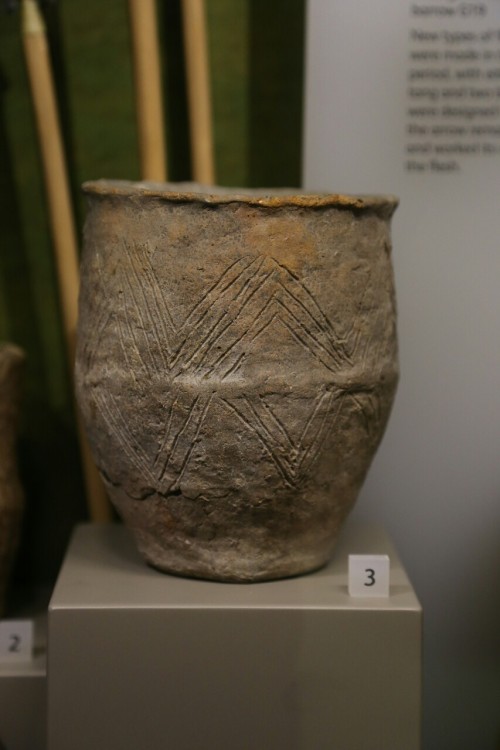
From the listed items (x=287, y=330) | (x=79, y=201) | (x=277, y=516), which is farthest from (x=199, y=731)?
(x=79, y=201)

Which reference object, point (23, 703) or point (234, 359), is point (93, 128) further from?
point (23, 703)

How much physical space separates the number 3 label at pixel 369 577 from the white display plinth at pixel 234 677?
5 centimetres

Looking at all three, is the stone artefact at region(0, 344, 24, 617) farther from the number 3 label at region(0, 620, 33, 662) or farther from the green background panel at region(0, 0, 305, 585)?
the green background panel at region(0, 0, 305, 585)

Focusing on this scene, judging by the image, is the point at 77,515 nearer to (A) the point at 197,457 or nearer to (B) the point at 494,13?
(A) the point at 197,457

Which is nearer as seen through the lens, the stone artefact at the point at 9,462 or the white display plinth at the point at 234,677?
the white display plinth at the point at 234,677

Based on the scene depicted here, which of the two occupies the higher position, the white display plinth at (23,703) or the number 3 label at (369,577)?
A: the number 3 label at (369,577)

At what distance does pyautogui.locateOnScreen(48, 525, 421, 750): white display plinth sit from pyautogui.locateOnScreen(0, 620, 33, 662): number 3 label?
0.77ft

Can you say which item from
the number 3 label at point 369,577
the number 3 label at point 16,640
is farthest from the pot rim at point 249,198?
the number 3 label at point 16,640

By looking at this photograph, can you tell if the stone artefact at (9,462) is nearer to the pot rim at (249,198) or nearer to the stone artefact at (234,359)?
the stone artefact at (234,359)

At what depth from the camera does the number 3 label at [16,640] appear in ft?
5.79

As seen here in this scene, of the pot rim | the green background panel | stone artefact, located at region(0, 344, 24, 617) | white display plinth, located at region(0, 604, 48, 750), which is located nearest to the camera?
the pot rim

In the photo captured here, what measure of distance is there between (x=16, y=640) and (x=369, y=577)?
63 cm

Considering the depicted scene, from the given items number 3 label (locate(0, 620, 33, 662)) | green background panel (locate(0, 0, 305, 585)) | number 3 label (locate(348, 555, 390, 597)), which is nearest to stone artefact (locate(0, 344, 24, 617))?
number 3 label (locate(0, 620, 33, 662))

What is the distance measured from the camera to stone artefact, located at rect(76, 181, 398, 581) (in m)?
1.53
